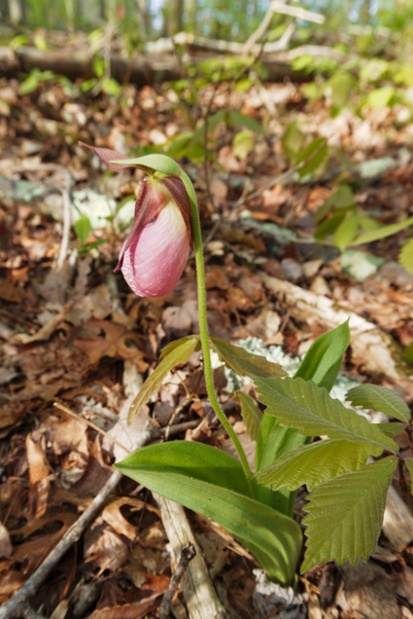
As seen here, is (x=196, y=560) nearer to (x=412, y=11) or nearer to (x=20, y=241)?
(x=20, y=241)

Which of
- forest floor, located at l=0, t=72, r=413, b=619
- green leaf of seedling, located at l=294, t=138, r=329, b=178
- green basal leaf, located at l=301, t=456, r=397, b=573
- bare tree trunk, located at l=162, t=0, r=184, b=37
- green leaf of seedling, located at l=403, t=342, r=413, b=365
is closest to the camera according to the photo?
green basal leaf, located at l=301, t=456, r=397, b=573

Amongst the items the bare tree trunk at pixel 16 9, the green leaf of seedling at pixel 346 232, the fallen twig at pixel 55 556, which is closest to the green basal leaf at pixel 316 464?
the fallen twig at pixel 55 556

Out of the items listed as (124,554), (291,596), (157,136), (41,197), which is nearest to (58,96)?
(157,136)

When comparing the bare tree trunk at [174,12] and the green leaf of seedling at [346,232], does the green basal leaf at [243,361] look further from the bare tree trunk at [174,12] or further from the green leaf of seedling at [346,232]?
the bare tree trunk at [174,12]

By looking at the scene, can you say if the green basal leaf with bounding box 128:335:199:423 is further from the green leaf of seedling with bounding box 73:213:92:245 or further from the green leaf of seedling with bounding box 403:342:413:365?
the green leaf of seedling with bounding box 73:213:92:245

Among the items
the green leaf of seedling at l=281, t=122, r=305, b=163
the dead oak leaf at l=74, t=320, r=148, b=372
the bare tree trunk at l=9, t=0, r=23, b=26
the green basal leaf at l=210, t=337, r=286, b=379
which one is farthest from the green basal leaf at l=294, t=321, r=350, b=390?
the bare tree trunk at l=9, t=0, r=23, b=26

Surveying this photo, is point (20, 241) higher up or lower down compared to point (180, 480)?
lower down

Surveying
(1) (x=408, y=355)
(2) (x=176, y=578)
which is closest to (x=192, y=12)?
(1) (x=408, y=355)
